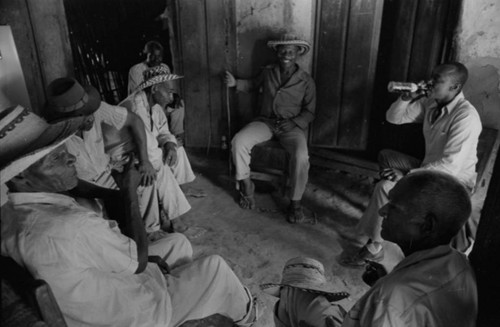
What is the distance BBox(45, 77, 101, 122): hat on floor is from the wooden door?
92.7 inches

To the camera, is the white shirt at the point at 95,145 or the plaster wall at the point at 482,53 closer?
Answer: the white shirt at the point at 95,145

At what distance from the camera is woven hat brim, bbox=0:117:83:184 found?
138 centimetres

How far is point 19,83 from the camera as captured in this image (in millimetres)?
4148

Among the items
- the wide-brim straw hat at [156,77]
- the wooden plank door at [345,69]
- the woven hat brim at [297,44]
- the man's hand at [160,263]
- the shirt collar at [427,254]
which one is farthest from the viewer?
the wooden plank door at [345,69]

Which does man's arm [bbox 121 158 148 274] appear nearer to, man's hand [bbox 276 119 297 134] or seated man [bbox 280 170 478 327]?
seated man [bbox 280 170 478 327]

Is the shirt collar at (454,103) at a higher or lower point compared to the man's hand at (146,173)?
higher

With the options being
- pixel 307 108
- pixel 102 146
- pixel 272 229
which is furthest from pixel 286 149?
pixel 102 146

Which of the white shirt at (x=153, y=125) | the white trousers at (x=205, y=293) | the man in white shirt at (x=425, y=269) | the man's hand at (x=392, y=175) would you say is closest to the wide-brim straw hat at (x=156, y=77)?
the white shirt at (x=153, y=125)

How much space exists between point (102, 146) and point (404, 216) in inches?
92.0

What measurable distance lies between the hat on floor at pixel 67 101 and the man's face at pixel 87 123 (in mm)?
37

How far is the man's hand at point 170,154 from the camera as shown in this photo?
351 cm

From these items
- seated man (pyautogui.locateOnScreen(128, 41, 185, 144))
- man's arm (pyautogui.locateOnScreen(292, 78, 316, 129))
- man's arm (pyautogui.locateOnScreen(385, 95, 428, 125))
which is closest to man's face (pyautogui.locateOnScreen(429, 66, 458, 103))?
man's arm (pyautogui.locateOnScreen(385, 95, 428, 125))

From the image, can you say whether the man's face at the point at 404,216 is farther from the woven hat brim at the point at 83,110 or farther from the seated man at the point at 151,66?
the seated man at the point at 151,66

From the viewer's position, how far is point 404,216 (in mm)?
1602
